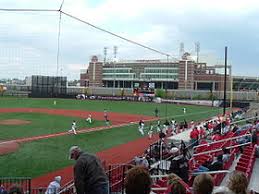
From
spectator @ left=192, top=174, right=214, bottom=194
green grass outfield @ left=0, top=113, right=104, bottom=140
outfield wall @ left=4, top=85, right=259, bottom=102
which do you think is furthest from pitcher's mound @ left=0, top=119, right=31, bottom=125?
outfield wall @ left=4, top=85, right=259, bottom=102

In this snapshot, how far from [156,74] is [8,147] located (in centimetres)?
10593

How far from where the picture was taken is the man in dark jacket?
5145mm

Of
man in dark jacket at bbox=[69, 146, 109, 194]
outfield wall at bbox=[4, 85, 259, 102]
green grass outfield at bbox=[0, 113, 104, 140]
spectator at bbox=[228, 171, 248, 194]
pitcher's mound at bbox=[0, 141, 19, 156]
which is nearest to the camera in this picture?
spectator at bbox=[228, 171, 248, 194]

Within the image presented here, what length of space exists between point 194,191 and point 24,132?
28.7 meters

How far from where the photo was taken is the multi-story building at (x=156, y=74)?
12319 centimetres

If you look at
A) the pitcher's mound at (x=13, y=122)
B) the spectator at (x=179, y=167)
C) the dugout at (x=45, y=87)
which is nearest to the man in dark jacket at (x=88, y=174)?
the spectator at (x=179, y=167)

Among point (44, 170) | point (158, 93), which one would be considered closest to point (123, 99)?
point (158, 93)

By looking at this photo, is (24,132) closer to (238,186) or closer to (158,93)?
(238,186)

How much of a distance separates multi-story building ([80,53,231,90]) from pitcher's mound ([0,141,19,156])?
9152 centimetres

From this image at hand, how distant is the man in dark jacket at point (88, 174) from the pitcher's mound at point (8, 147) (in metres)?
18.2

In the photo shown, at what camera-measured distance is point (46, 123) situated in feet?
128

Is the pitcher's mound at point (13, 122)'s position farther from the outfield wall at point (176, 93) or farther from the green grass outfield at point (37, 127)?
the outfield wall at point (176, 93)

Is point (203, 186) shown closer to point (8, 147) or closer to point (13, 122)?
point (8, 147)

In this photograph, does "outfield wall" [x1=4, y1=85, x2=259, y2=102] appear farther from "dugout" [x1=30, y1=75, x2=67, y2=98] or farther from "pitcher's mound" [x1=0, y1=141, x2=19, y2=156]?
"pitcher's mound" [x1=0, y1=141, x2=19, y2=156]
